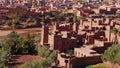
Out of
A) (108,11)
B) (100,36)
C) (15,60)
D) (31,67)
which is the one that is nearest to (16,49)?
(15,60)

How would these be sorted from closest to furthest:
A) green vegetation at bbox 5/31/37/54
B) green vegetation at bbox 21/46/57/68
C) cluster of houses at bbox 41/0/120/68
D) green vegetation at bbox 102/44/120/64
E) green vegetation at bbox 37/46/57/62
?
green vegetation at bbox 21/46/57/68, green vegetation at bbox 102/44/120/64, cluster of houses at bbox 41/0/120/68, green vegetation at bbox 37/46/57/62, green vegetation at bbox 5/31/37/54

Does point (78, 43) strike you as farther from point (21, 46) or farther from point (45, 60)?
point (45, 60)

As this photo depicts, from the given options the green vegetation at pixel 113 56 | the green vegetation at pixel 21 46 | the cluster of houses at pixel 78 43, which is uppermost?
the green vegetation at pixel 113 56

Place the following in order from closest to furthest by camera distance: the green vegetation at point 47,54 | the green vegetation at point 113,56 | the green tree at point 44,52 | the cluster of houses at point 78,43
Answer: the green vegetation at point 113,56 → the cluster of houses at point 78,43 → the green vegetation at point 47,54 → the green tree at point 44,52

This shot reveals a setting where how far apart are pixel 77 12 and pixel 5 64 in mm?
42026

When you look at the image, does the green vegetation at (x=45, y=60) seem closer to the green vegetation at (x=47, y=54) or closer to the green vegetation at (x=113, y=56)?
the green vegetation at (x=47, y=54)

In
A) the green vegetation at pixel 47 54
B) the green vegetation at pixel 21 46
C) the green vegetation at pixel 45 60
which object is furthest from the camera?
the green vegetation at pixel 21 46

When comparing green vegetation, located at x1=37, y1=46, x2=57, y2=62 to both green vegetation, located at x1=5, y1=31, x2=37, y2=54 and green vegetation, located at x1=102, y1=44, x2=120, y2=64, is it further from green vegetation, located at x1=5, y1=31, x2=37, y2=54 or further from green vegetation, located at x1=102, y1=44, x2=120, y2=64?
green vegetation, located at x1=102, y1=44, x2=120, y2=64

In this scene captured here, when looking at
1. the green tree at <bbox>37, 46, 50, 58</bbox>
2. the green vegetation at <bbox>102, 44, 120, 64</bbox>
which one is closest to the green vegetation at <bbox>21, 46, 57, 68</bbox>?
the green tree at <bbox>37, 46, 50, 58</bbox>

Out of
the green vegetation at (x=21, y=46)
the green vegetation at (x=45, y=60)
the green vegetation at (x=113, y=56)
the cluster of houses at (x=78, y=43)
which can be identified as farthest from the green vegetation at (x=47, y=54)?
the green vegetation at (x=113, y=56)

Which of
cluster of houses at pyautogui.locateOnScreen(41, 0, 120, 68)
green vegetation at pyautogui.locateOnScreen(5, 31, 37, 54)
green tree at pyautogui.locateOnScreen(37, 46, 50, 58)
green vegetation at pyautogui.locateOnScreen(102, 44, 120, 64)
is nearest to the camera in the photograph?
green vegetation at pyautogui.locateOnScreen(102, 44, 120, 64)

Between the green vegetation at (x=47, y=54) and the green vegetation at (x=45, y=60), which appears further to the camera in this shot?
the green vegetation at (x=47, y=54)

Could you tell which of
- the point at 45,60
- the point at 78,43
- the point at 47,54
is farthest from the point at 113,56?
the point at 78,43

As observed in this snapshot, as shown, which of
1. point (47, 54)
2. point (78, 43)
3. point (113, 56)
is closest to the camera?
point (113, 56)
